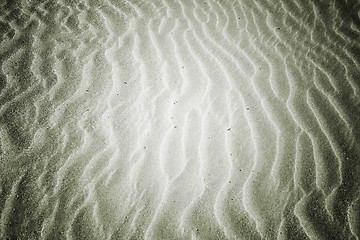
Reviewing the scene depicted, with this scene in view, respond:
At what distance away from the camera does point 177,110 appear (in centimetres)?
280

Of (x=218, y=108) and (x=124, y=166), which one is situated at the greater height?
(x=218, y=108)

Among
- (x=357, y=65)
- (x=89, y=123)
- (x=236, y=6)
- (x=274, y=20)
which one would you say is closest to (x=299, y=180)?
(x=357, y=65)

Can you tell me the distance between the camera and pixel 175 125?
8.87 feet

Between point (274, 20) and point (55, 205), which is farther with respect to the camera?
point (274, 20)

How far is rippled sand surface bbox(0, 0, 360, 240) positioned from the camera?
2162mm

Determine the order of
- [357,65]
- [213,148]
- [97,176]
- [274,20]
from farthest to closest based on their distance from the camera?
[274,20] < [357,65] < [213,148] < [97,176]

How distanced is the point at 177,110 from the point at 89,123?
3.16 feet

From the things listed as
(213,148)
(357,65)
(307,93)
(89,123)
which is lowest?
(213,148)

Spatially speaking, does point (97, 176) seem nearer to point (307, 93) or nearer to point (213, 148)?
point (213, 148)

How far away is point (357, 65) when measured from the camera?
3.18m

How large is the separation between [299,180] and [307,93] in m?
1.12

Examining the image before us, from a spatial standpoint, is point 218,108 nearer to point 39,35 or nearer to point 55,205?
point 55,205

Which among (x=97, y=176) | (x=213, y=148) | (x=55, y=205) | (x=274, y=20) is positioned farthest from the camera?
(x=274, y=20)

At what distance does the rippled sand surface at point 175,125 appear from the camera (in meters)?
2.16
